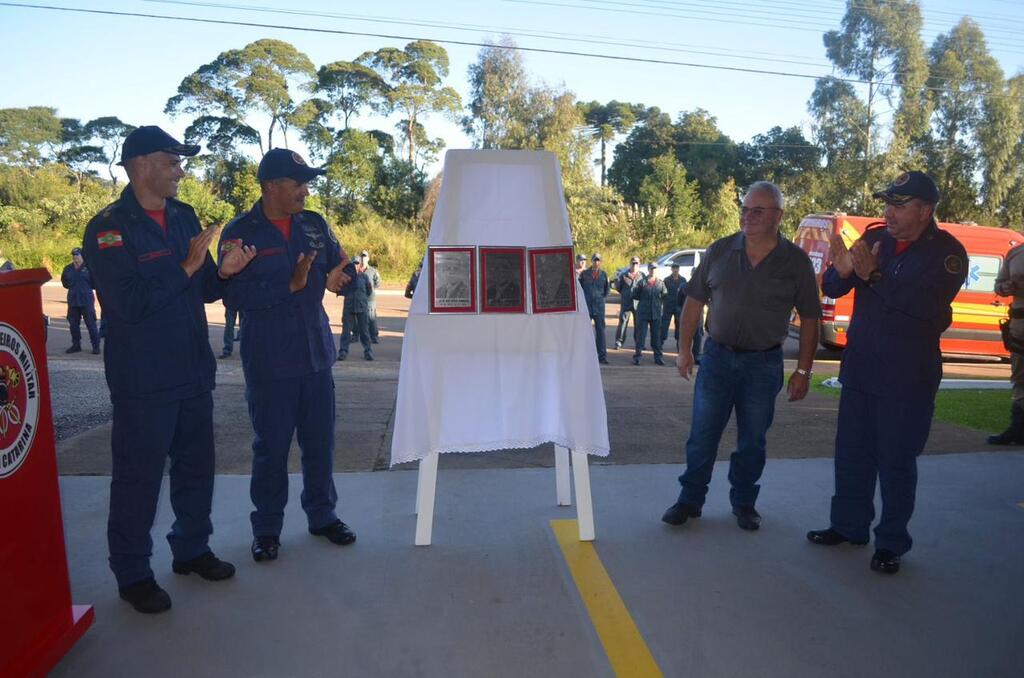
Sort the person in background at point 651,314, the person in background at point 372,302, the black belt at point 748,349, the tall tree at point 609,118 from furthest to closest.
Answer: the tall tree at point 609,118, the person in background at point 372,302, the person in background at point 651,314, the black belt at point 748,349

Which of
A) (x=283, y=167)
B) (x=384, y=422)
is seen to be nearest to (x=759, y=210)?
(x=283, y=167)

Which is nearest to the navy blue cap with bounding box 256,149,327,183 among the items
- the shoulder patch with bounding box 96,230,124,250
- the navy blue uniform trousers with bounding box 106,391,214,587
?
the shoulder patch with bounding box 96,230,124,250

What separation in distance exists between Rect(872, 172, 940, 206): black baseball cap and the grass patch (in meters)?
3.90

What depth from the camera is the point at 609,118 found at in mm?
61469

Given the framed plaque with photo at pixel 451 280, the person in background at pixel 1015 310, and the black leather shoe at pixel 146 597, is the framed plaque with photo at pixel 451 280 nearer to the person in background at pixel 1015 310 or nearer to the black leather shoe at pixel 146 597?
the black leather shoe at pixel 146 597

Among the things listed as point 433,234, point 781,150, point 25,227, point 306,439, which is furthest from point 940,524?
point 781,150

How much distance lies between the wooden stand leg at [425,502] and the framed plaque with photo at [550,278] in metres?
0.99

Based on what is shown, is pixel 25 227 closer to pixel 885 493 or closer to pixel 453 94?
pixel 453 94

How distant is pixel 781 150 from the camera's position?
47.3 meters

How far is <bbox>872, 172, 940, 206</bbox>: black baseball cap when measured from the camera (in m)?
3.64

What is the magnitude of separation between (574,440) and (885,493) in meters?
1.59

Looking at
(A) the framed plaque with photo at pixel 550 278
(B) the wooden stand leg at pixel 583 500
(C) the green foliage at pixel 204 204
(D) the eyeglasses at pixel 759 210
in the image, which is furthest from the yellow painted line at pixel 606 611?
(C) the green foliage at pixel 204 204

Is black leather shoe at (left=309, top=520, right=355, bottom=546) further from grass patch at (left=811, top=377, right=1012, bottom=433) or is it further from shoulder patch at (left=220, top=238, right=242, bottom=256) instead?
grass patch at (left=811, top=377, right=1012, bottom=433)

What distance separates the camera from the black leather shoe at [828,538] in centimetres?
394
